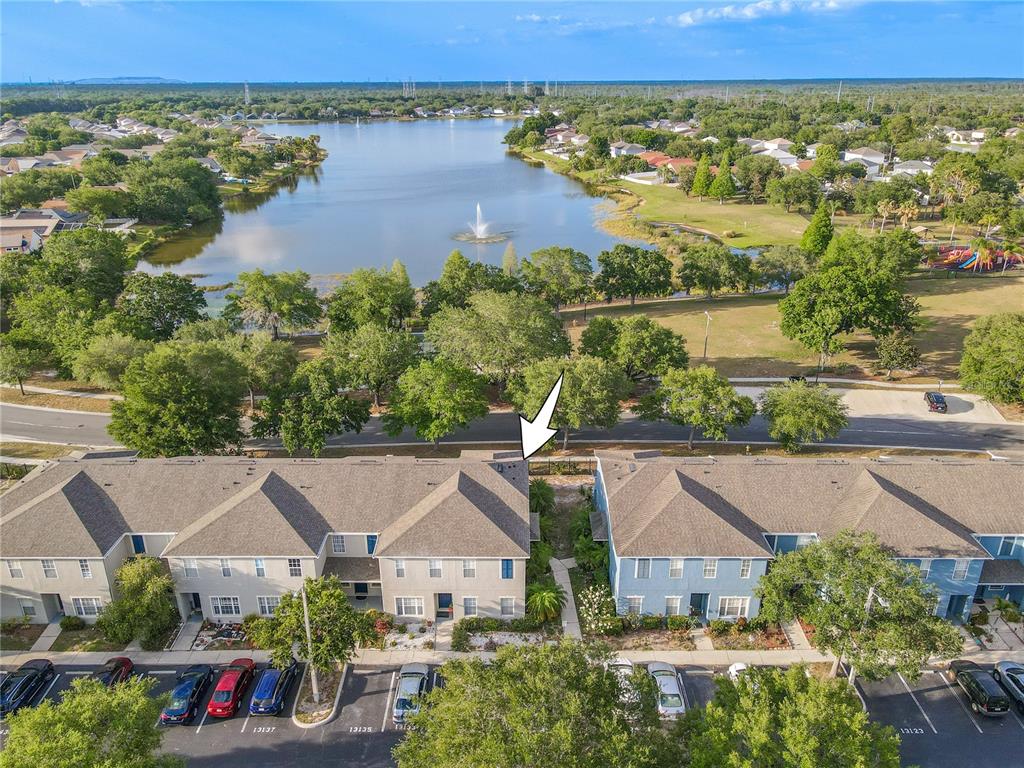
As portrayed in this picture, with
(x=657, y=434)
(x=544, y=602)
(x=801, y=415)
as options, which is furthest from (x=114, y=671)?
(x=801, y=415)

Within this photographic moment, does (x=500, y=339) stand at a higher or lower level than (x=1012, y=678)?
higher

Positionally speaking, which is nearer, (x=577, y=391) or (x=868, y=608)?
(x=868, y=608)

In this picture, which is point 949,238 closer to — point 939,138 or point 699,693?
point 939,138

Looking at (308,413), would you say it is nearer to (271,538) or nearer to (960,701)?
(271,538)

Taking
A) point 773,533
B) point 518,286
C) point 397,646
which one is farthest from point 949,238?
point 397,646

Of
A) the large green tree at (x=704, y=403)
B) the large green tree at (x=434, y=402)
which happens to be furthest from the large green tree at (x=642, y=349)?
the large green tree at (x=434, y=402)

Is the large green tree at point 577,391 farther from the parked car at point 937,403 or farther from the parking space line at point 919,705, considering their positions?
the parked car at point 937,403
